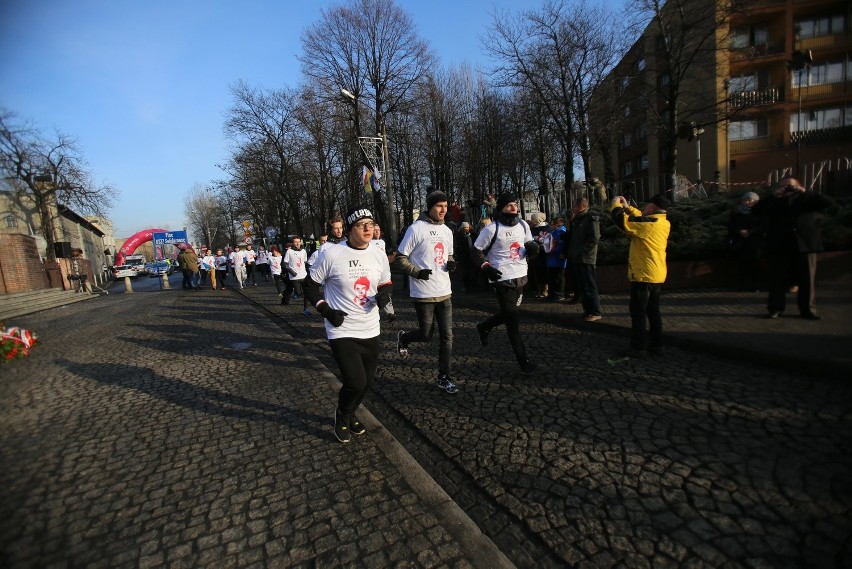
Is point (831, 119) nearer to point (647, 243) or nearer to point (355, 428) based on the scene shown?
point (647, 243)

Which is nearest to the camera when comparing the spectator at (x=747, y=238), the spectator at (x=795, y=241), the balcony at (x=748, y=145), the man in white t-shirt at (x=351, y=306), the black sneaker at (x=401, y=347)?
the man in white t-shirt at (x=351, y=306)

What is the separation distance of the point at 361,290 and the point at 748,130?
28.4m

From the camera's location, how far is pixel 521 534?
2.41 metres

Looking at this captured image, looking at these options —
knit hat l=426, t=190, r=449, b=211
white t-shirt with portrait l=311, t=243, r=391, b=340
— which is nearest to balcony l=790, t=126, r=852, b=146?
knit hat l=426, t=190, r=449, b=211

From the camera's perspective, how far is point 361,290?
3.69 m

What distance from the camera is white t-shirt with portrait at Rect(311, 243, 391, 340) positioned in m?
3.62

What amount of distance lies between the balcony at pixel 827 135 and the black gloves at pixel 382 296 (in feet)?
11.8

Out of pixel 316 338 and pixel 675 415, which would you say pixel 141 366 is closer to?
pixel 316 338

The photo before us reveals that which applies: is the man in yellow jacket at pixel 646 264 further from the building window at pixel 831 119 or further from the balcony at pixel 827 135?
the building window at pixel 831 119

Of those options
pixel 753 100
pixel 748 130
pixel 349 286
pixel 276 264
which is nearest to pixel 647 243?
pixel 349 286

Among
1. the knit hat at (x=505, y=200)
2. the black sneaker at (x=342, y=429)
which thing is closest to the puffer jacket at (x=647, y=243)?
the knit hat at (x=505, y=200)

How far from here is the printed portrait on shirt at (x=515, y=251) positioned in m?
4.88

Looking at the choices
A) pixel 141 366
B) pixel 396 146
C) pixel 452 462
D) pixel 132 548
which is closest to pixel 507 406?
pixel 452 462

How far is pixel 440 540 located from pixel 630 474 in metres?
1.38
